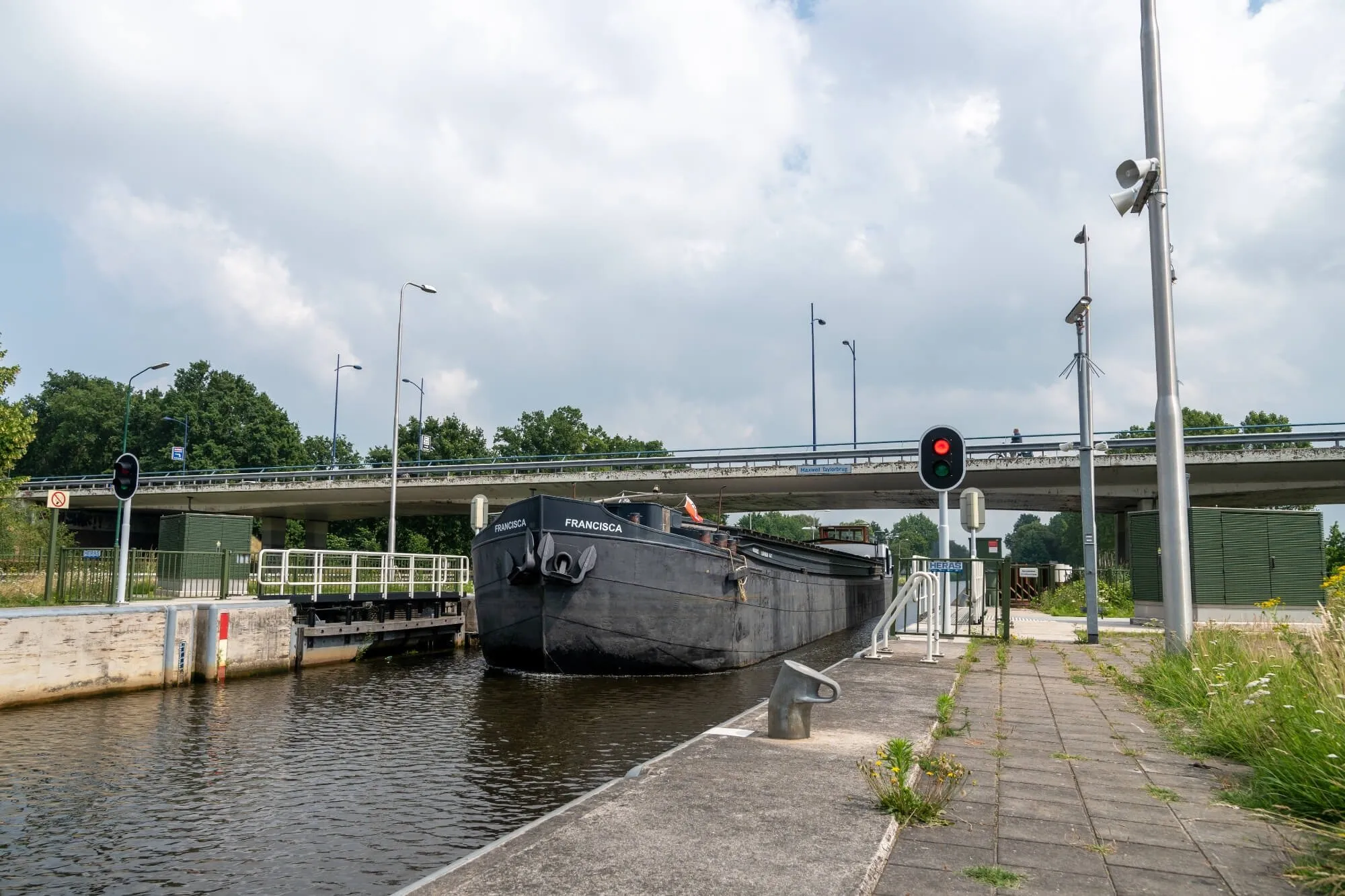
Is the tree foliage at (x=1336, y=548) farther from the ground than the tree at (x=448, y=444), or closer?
closer

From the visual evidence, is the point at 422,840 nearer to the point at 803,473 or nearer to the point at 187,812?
the point at 187,812

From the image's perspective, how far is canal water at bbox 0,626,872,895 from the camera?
19.8ft

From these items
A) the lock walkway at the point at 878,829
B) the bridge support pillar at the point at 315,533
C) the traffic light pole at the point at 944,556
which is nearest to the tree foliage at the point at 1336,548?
the traffic light pole at the point at 944,556

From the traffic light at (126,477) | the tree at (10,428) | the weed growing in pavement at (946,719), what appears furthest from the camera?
the tree at (10,428)

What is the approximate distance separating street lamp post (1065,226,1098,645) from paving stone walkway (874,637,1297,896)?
29.8 feet

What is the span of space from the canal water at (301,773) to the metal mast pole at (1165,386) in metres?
5.72

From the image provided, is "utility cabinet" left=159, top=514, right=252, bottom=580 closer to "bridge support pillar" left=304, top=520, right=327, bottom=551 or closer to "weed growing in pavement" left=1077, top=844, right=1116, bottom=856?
"weed growing in pavement" left=1077, top=844, right=1116, bottom=856

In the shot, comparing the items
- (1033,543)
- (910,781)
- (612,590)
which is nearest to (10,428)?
(612,590)

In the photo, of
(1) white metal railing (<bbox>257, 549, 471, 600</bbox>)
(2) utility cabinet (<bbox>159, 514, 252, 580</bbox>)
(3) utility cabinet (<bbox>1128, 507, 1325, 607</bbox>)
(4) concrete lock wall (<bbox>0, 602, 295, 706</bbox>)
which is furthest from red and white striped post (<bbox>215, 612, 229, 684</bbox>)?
(3) utility cabinet (<bbox>1128, 507, 1325, 607</bbox>)

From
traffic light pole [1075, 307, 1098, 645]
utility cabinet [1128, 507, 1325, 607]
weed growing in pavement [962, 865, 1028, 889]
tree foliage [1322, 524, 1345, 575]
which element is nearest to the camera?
weed growing in pavement [962, 865, 1028, 889]

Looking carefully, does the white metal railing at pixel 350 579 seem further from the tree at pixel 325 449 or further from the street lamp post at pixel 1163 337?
the tree at pixel 325 449

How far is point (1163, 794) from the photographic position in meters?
5.25

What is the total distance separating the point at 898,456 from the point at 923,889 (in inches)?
1411

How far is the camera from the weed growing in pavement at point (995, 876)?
12.2 feet
